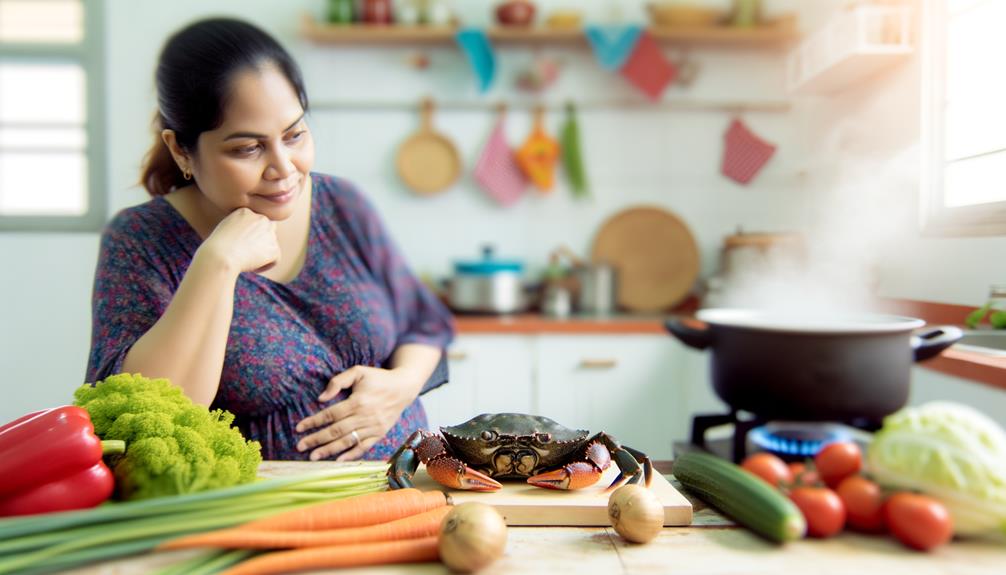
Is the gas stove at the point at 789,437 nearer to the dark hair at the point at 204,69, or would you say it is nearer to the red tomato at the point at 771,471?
the red tomato at the point at 771,471

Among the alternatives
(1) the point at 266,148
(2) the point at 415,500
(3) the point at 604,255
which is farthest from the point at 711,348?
(3) the point at 604,255

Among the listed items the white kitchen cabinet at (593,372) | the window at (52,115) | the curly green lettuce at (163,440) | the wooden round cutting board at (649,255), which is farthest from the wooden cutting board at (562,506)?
the window at (52,115)

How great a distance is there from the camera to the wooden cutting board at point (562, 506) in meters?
0.74

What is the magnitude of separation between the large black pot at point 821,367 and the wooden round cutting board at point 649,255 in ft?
6.78

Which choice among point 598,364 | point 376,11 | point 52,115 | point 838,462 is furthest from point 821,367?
point 52,115

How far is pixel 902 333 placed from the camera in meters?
0.67

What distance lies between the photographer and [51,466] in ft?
2.17

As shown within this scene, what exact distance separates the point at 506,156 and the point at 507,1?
572 mm

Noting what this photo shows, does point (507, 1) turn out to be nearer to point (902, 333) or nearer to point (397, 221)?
point (397, 221)

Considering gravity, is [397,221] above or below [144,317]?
above

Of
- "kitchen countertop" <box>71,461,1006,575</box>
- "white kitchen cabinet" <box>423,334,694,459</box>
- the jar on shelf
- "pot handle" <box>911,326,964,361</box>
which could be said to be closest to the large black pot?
"pot handle" <box>911,326,964,361</box>

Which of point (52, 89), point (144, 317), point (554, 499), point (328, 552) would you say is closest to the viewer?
point (328, 552)

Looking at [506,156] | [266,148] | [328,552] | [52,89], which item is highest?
[52,89]

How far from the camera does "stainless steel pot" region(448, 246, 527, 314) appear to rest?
2525 mm
